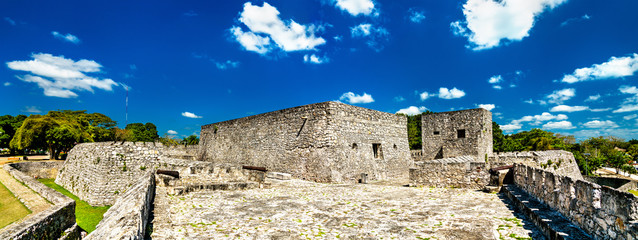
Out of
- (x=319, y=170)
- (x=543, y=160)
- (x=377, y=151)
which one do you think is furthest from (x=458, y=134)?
(x=319, y=170)

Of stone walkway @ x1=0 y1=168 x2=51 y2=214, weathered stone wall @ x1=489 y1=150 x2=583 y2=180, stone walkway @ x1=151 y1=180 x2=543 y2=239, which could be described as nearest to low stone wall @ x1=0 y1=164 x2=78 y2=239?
stone walkway @ x1=0 y1=168 x2=51 y2=214

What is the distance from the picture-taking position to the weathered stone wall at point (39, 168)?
23.6 meters

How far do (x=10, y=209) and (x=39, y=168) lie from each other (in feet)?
51.9

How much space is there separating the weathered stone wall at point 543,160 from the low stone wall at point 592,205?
953cm

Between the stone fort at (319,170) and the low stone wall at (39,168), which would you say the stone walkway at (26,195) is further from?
the low stone wall at (39,168)

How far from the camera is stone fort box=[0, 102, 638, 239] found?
14.1 ft

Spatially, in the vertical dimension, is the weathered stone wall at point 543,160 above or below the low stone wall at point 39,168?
above

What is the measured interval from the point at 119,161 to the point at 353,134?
10911 mm

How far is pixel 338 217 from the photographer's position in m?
6.41

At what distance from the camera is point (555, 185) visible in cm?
558

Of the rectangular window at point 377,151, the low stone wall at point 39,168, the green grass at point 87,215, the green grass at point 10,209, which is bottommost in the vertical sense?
the green grass at point 87,215

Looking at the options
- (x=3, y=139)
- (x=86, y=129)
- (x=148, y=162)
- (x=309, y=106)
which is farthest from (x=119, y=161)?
(x=3, y=139)

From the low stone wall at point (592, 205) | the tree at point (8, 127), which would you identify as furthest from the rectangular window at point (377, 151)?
the tree at point (8, 127)

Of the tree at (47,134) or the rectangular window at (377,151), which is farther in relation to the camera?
the tree at (47,134)
